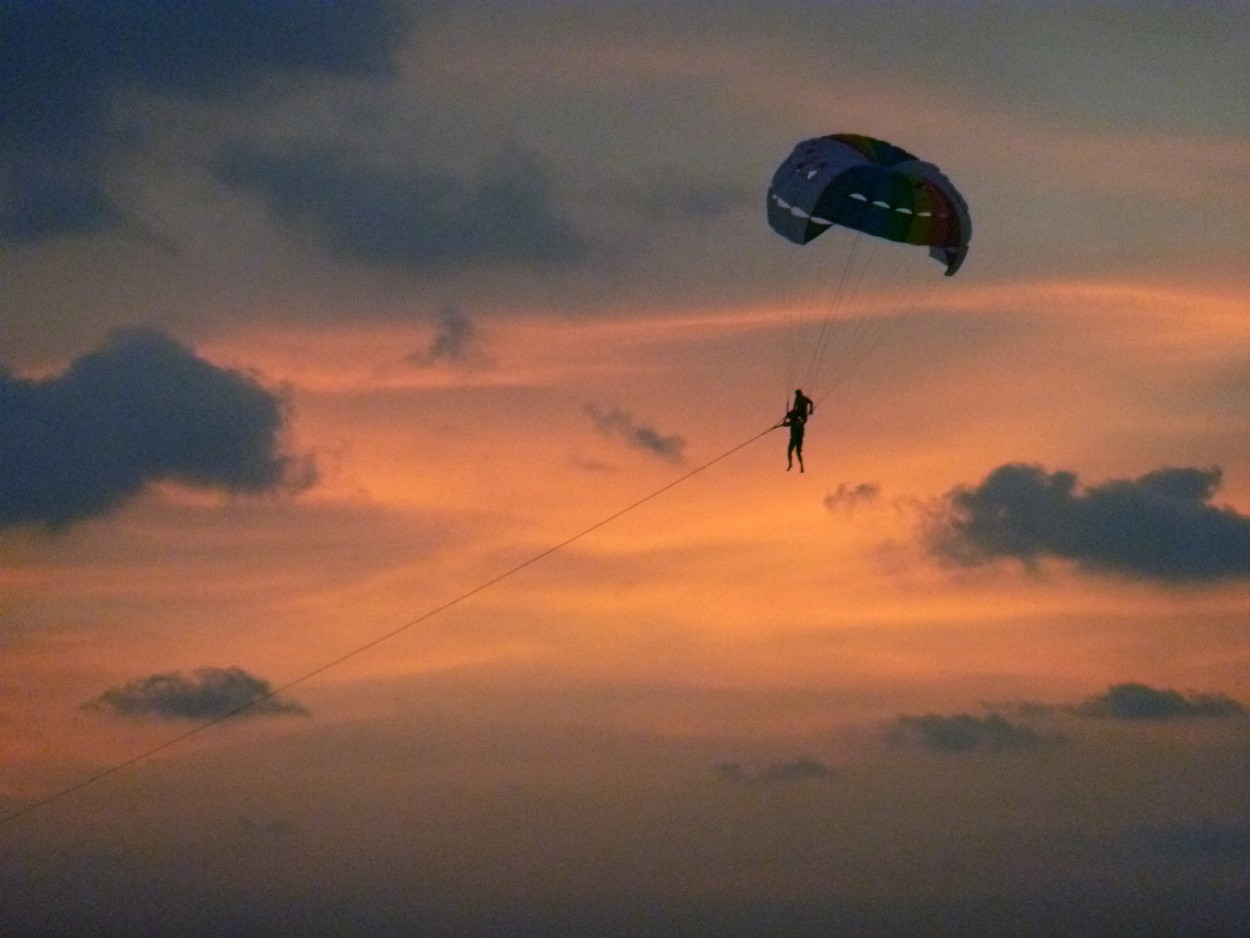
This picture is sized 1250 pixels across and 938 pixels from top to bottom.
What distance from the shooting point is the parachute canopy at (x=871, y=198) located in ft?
178

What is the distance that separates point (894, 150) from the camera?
2243 inches

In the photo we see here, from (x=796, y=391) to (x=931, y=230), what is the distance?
566cm

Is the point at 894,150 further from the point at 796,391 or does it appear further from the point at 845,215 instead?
the point at 796,391

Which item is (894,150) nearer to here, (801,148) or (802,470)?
(801,148)

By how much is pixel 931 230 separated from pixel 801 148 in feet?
15.0

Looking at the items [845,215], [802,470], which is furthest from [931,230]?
[802,470]

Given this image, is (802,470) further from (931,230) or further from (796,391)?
(931,230)

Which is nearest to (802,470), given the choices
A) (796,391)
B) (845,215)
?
(796,391)

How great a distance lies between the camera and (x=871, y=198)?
54.4 meters

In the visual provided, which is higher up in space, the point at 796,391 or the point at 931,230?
the point at 931,230

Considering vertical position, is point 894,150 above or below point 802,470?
above

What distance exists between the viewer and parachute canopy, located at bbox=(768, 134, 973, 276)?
178ft

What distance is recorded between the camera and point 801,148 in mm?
57188

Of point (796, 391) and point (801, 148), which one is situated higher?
point (801, 148)
